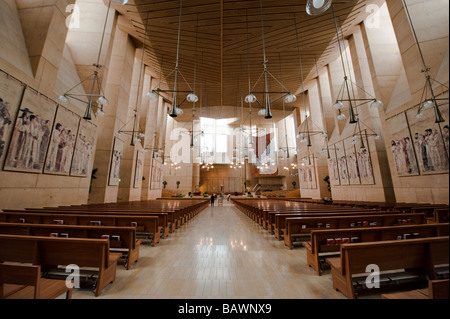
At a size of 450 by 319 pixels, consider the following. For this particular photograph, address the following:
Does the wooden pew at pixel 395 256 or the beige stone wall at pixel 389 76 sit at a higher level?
the beige stone wall at pixel 389 76

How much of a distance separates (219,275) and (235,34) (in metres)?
8.45

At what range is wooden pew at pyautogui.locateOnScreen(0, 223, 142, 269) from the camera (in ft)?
7.93

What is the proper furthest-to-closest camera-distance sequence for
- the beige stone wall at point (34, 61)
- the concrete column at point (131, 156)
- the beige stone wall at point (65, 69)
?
the concrete column at point (131, 156) < the beige stone wall at point (65, 69) < the beige stone wall at point (34, 61)

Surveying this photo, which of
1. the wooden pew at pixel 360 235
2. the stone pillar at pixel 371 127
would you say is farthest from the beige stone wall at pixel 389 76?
the wooden pew at pixel 360 235

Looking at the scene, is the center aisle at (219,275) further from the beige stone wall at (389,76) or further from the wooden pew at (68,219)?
the beige stone wall at (389,76)

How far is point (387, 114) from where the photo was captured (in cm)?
711

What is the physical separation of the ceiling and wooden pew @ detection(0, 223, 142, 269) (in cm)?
617

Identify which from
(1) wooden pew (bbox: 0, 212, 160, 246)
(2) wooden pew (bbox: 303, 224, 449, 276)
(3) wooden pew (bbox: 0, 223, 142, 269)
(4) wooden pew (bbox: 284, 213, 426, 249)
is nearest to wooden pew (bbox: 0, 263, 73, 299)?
(3) wooden pew (bbox: 0, 223, 142, 269)

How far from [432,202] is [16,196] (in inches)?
460

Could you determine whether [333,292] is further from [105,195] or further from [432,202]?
[105,195]

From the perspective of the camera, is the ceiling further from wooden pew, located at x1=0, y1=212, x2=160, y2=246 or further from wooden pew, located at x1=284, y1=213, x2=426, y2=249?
wooden pew, located at x1=0, y1=212, x2=160, y2=246

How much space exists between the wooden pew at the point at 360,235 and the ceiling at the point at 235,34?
5.55 meters

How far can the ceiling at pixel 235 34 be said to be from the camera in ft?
20.8

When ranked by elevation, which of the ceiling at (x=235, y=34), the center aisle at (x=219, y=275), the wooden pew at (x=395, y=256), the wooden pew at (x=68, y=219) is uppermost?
the ceiling at (x=235, y=34)
